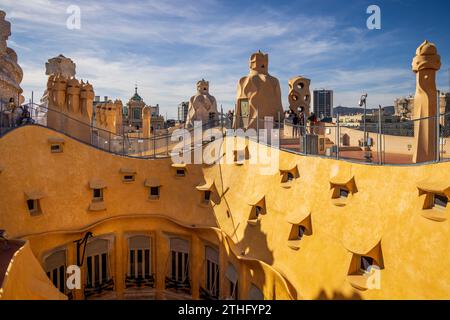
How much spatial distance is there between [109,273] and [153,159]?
20.9ft

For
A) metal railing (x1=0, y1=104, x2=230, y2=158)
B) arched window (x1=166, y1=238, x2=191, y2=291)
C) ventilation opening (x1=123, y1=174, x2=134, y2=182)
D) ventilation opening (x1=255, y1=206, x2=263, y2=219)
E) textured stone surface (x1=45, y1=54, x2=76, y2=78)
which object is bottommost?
arched window (x1=166, y1=238, x2=191, y2=291)

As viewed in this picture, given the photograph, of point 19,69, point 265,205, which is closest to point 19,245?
point 265,205

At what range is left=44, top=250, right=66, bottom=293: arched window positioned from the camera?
51.0ft

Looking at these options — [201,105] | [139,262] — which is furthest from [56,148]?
[201,105]

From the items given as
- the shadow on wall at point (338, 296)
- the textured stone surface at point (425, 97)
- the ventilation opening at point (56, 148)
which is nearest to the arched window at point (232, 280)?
the shadow on wall at point (338, 296)

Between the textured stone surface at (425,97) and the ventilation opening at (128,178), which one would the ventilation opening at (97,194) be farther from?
the textured stone surface at (425,97)

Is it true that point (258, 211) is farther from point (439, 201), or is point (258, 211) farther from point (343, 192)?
point (439, 201)

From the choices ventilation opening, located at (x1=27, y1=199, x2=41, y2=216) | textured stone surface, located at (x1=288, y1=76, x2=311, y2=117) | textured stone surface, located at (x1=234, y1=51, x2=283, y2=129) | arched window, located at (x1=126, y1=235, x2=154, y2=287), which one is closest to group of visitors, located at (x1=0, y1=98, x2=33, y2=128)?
ventilation opening, located at (x1=27, y1=199, x2=41, y2=216)

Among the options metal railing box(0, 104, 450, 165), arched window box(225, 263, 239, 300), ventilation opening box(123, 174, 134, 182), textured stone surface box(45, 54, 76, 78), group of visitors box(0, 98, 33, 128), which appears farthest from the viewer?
textured stone surface box(45, 54, 76, 78)

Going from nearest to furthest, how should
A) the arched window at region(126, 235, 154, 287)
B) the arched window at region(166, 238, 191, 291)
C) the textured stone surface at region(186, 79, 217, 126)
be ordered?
1. the arched window at region(166, 238, 191, 291)
2. the arched window at region(126, 235, 154, 287)
3. the textured stone surface at region(186, 79, 217, 126)

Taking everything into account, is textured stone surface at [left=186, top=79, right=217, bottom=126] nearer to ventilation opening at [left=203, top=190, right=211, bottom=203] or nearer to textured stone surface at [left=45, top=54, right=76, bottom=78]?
textured stone surface at [left=45, top=54, right=76, bottom=78]

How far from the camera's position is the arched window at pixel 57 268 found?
15539 millimetres

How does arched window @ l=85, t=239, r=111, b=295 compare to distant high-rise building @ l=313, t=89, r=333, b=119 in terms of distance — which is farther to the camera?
distant high-rise building @ l=313, t=89, r=333, b=119

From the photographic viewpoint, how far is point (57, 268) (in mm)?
15953
